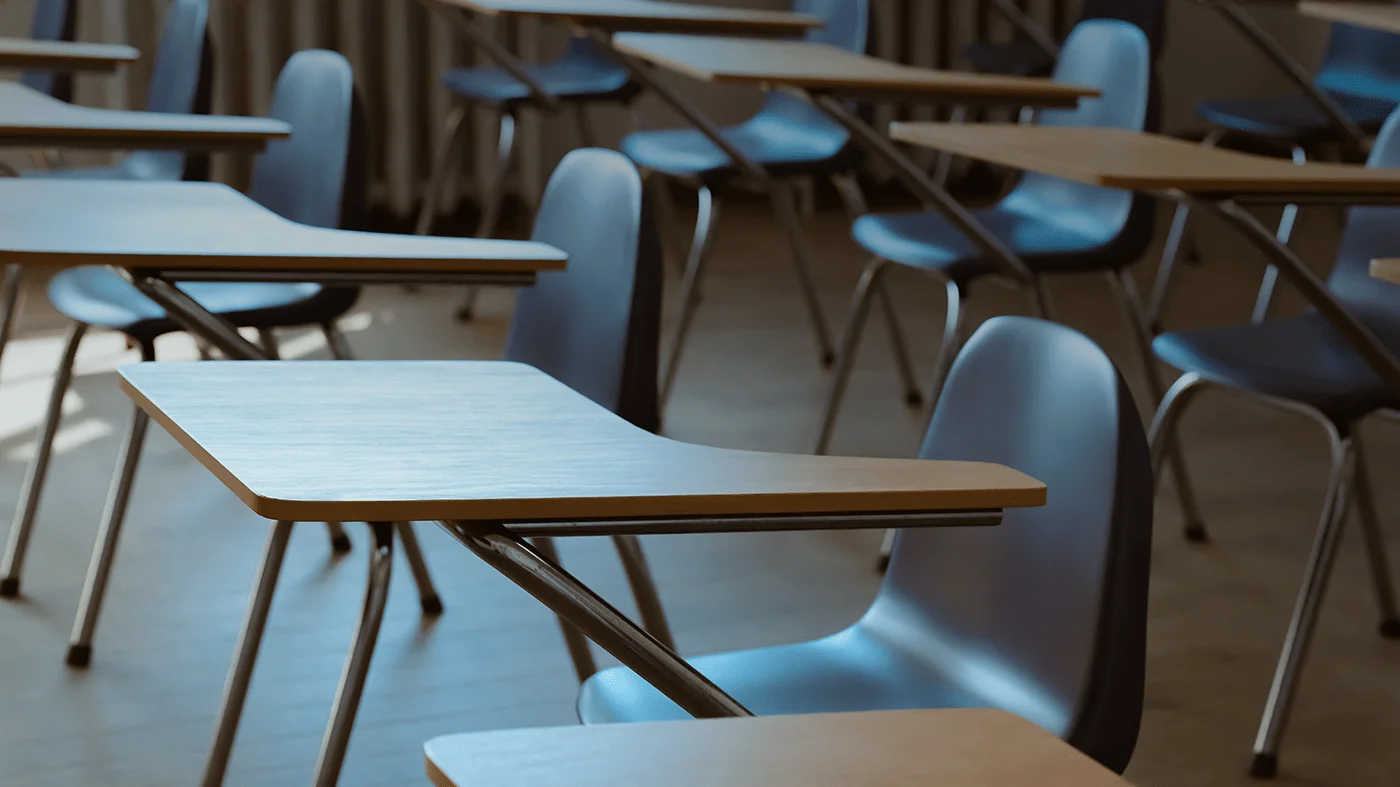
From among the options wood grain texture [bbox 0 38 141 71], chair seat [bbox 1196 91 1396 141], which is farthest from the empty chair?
chair seat [bbox 1196 91 1396 141]

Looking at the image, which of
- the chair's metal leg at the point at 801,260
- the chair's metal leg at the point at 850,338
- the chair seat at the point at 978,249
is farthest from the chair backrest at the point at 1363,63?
the chair's metal leg at the point at 850,338

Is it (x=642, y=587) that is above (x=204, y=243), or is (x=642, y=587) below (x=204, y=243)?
below

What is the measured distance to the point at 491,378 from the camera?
4.63ft

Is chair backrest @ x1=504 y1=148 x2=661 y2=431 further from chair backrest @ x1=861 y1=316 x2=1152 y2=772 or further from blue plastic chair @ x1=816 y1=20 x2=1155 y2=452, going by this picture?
blue plastic chair @ x1=816 y1=20 x2=1155 y2=452

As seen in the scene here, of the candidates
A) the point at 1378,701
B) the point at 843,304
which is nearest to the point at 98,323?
the point at 1378,701

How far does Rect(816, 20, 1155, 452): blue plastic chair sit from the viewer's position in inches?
110

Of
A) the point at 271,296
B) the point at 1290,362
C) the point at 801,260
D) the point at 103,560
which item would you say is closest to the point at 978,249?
the point at 1290,362

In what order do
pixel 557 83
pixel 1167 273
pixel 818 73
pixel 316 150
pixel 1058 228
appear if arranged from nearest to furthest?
pixel 316 150 < pixel 818 73 < pixel 1058 228 < pixel 1167 273 < pixel 557 83

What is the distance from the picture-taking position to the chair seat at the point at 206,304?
2.39 metres

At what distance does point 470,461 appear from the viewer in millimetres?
1127

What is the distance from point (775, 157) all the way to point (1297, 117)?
1541 mm

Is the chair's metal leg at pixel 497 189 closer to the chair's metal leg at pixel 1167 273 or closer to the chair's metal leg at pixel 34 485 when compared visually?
the chair's metal leg at pixel 1167 273

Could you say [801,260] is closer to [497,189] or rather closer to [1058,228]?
[1058,228]

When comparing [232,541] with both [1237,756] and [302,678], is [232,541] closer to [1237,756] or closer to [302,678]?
[302,678]
